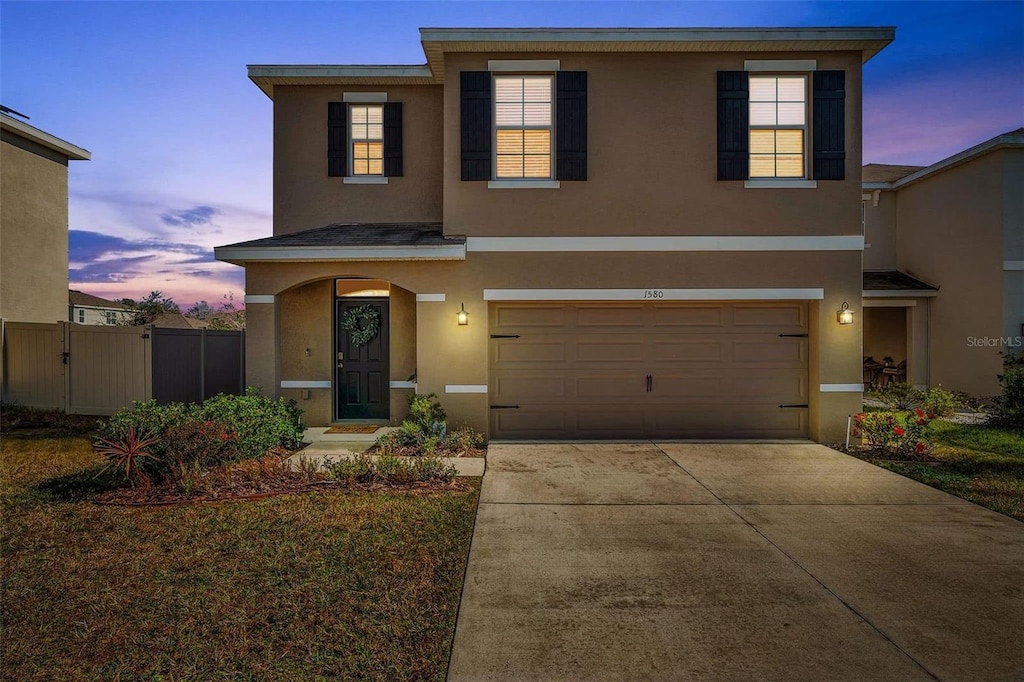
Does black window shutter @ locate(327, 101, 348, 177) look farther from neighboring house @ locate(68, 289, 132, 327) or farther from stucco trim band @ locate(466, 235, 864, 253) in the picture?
neighboring house @ locate(68, 289, 132, 327)

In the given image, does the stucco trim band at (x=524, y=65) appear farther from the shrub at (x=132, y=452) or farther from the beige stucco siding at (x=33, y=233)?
the beige stucco siding at (x=33, y=233)

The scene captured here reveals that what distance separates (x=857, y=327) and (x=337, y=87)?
9912 millimetres

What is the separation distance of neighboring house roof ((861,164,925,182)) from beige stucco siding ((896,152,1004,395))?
1914mm

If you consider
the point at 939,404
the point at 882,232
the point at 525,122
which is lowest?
the point at 939,404

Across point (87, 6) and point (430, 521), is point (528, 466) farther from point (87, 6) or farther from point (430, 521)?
point (87, 6)

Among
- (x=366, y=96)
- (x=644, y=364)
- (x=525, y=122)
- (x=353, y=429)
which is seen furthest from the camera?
(x=366, y=96)

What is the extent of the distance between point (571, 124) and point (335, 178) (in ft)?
14.6

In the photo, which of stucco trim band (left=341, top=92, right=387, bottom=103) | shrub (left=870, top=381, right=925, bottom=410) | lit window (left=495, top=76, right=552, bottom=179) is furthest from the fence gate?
shrub (left=870, top=381, right=925, bottom=410)

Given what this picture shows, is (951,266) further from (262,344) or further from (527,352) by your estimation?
(262,344)

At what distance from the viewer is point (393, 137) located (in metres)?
9.70

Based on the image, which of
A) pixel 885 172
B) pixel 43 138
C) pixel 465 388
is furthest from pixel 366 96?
pixel 885 172

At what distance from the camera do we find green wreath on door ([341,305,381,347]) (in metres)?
9.69

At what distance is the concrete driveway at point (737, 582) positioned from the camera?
2.96m

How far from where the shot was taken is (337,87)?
9664 mm
